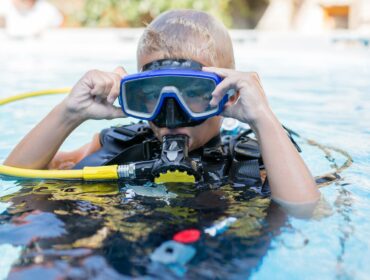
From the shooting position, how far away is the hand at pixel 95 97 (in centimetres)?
237

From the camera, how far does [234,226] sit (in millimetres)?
1830

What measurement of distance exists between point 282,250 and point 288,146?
0.47 m

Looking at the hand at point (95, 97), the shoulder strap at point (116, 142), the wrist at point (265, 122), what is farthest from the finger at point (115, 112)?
the wrist at point (265, 122)

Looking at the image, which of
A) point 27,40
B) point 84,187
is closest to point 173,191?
point 84,187

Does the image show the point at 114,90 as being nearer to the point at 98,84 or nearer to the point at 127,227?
the point at 98,84

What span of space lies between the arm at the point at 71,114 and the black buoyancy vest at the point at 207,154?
199 millimetres

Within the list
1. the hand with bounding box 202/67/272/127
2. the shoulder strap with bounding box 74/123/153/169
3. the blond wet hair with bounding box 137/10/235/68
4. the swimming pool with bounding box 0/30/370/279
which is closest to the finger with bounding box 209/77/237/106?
the hand with bounding box 202/67/272/127

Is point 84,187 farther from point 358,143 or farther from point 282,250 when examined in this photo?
point 358,143

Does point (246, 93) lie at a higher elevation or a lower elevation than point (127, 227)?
higher

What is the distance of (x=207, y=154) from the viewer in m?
2.44

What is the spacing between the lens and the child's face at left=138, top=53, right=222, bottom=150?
2.29 metres

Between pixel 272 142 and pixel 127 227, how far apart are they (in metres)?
0.66

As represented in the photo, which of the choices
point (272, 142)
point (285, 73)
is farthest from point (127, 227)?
point (285, 73)

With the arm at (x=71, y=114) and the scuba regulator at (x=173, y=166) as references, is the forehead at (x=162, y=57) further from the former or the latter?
the scuba regulator at (x=173, y=166)
